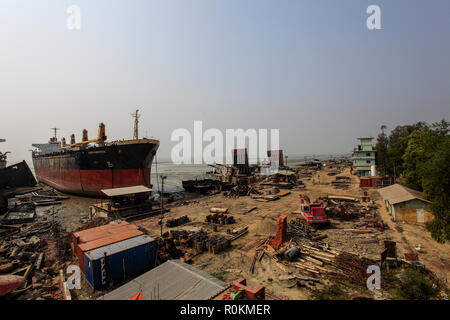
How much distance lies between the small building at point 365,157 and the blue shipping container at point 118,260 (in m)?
52.6

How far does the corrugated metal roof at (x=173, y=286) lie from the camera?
7527 mm

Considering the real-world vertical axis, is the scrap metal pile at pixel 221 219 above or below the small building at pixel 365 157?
below

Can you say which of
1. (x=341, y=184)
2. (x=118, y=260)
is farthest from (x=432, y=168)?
(x=341, y=184)

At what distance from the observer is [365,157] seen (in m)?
51.0

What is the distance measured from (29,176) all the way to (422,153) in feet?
255

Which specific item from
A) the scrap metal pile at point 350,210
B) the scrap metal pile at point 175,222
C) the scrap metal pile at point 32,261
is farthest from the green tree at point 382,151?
the scrap metal pile at point 32,261

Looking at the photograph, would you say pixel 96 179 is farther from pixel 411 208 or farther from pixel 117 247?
pixel 411 208

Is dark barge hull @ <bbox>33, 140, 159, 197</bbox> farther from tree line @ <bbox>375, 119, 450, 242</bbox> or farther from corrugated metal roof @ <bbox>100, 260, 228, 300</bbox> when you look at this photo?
tree line @ <bbox>375, 119, 450, 242</bbox>

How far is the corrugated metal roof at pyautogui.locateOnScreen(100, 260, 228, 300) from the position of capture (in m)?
7.53

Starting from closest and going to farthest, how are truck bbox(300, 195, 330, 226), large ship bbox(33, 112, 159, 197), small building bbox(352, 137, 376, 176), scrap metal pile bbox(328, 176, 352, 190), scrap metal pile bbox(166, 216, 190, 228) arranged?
truck bbox(300, 195, 330, 226), scrap metal pile bbox(166, 216, 190, 228), large ship bbox(33, 112, 159, 197), scrap metal pile bbox(328, 176, 352, 190), small building bbox(352, 137, 376, 176)

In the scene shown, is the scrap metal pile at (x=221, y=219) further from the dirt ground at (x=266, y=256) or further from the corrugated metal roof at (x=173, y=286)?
the corrugated metal roof at (x=173, y=286)

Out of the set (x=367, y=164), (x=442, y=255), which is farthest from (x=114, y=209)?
(x=367, y=164)

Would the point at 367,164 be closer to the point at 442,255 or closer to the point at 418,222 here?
the point at 418,222

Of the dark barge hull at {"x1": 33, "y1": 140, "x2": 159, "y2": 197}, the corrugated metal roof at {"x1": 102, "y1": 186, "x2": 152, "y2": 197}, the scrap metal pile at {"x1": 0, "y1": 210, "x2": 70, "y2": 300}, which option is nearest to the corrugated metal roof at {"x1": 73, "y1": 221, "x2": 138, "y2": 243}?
the scrap metal pile at {"x1": 0, "y1": 210, "x2": 70, "y2": 300}
